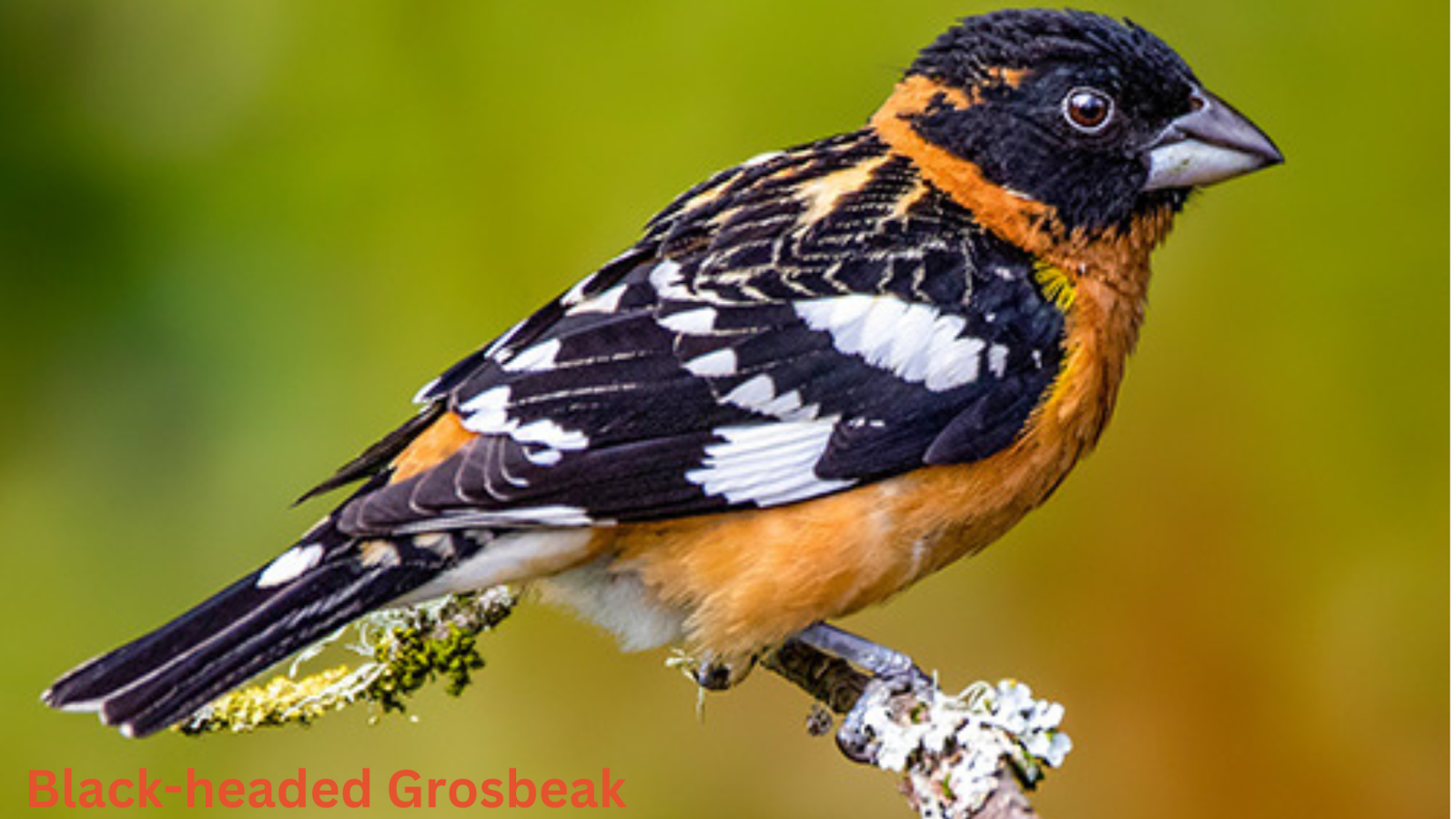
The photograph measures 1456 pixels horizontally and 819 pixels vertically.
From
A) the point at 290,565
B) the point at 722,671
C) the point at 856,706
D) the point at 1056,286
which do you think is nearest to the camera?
the point at 290,565

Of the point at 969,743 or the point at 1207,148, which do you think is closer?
the point at 969,743

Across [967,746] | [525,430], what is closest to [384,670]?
[525,430]

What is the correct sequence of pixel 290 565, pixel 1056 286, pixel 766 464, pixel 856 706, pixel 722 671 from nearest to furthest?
pixel 290 565
pixel 766 464
pixel 856 706
pixel 1056 286
pixel 722 671

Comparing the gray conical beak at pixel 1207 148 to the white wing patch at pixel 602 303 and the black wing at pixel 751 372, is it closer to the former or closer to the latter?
the black wing at pixel 751 372

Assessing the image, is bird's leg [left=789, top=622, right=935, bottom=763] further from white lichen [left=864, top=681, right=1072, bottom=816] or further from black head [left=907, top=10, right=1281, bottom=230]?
black head [left=907, top=10, right=1281, bottom=230]

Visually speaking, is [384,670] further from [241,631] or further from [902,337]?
[902,337]

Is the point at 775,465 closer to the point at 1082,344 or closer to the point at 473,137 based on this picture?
the point at 1082,344

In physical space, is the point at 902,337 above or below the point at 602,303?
below

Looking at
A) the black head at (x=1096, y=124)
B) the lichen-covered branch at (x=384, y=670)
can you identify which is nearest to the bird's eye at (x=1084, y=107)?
the black head at (x=1096, y=124)
